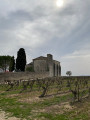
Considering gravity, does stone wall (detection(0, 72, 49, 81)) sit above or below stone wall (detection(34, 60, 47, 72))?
below

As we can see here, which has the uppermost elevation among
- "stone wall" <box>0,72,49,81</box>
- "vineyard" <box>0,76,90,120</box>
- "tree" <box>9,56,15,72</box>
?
"tree" <box>9,56,15,72</box>

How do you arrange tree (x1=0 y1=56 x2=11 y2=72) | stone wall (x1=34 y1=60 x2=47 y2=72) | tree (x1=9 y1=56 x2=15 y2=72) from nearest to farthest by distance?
tree (x1=0 y1=56 x2=11 y2=72) → tree (x1=9 y1=56 x2=15 y2=72) → stone wall (x1=34 y1=60 x2=47 y2=72)

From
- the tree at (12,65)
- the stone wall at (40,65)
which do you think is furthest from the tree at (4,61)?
the stone wall at (40,65)

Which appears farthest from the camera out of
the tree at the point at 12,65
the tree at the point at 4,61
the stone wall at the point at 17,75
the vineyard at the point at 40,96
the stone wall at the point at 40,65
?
the stone wall at the point at 40,65

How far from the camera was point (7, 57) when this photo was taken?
52.1 m

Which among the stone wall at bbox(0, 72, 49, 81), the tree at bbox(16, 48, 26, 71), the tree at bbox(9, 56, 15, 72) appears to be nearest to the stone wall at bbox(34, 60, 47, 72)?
the tree at bbox(16, 48, 26, 71)

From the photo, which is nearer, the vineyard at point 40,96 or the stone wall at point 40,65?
the vineyard at point 40,96

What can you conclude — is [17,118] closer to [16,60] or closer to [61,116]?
[61,116]

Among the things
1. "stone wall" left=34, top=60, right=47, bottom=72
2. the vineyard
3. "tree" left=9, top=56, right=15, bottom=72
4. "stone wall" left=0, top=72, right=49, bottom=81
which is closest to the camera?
the vineyard

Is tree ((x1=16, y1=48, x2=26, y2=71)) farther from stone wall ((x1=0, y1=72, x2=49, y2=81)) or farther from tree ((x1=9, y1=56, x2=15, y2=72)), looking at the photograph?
stone wall ((x1=0, y1=72, x2=49, y2=81))

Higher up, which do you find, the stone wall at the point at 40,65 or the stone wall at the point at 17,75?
the stone wall at the point at 40,65

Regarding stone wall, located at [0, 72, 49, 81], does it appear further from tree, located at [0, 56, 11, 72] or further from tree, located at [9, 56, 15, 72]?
tree, located at [9, 56, 15, 72]

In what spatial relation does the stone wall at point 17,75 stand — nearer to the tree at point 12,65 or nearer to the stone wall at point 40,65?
the stone wall at point 40,65

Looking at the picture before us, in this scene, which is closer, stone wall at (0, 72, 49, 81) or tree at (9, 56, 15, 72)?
stone wall at (0, 72, 49, 81)
